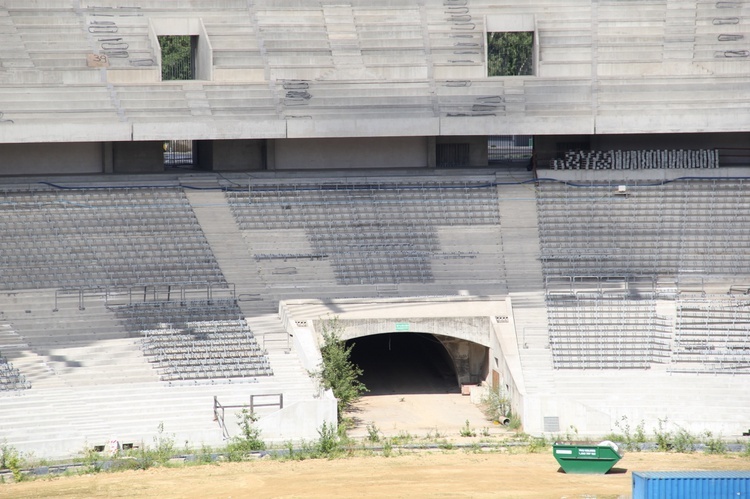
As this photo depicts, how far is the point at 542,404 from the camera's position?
98.6 ft

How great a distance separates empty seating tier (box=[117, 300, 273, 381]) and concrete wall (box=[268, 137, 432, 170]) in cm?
768

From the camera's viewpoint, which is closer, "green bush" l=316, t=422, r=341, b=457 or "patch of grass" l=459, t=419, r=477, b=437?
"green bush" l=316, t=422, r=341, b=457

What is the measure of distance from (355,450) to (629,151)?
51.4 feet

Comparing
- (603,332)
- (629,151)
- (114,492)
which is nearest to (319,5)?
(629,151)

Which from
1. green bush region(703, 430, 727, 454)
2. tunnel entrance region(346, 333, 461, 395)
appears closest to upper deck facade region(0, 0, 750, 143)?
tunnel entrance region(346, 333, 461, 395)

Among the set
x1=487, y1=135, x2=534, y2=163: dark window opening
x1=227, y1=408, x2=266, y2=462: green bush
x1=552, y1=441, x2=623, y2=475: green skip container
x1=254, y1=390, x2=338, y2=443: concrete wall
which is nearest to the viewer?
x1=552, y1=441, x2=623, y2=475: green skip container

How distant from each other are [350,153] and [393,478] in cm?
1616

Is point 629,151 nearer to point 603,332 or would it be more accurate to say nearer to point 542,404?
point 603,332

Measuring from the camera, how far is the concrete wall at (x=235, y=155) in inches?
1558

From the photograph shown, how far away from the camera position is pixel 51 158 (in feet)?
127

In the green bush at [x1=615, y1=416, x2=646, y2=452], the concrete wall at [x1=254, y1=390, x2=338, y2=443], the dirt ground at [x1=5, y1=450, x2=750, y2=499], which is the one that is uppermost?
the concrete wall at [x1=254, y1=390, x2=338, y2=443]

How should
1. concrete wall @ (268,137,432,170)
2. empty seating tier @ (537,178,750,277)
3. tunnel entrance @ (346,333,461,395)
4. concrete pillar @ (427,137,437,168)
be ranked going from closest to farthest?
tunnel entrance @ (346,333,461,395), empty seating tier @ (537,178,750,277), concrete wall @ (268,137,432,170), concrete pillar @ (427,137,437,168)

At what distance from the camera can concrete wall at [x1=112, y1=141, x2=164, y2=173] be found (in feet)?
128

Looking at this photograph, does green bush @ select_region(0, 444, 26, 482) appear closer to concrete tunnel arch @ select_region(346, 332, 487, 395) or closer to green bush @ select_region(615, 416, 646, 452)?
concrete tunnel arch @ select_region(346, 332, 487, 395)
